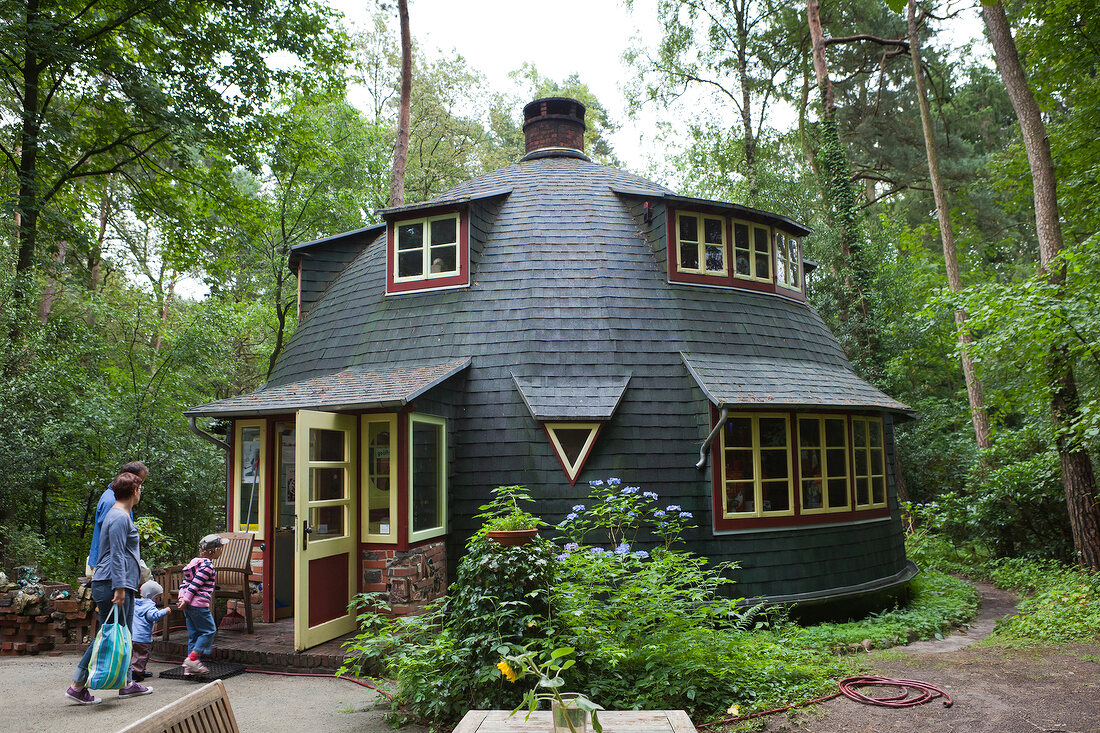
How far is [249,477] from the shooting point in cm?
816

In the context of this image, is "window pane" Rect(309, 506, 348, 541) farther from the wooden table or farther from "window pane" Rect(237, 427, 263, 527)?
the wooden table

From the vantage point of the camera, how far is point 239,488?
815cm

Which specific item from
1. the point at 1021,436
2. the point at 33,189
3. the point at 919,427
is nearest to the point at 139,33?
the point at 33,189

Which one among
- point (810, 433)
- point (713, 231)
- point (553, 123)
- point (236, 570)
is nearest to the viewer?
point (236, 570)

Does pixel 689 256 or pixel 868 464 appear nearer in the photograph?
pixel 868 464

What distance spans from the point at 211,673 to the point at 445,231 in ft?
18.7

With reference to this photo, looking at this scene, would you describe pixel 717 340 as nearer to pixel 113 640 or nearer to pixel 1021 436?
pixel 113 640

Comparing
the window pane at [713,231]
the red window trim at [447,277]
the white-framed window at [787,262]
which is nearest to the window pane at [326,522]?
the red window trim at [447,277]

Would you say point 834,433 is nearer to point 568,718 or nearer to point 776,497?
point 776,497

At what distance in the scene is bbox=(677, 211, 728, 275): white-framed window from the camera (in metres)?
9.27

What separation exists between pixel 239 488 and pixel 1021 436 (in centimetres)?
1304

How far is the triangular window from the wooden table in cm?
474

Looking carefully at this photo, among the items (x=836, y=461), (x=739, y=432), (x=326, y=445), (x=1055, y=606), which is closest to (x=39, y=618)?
(x=326, y=445)

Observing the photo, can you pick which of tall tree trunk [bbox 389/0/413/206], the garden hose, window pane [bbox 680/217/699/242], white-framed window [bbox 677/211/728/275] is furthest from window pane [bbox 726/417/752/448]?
tall tree trunk [bbox 389/0/413/206]
